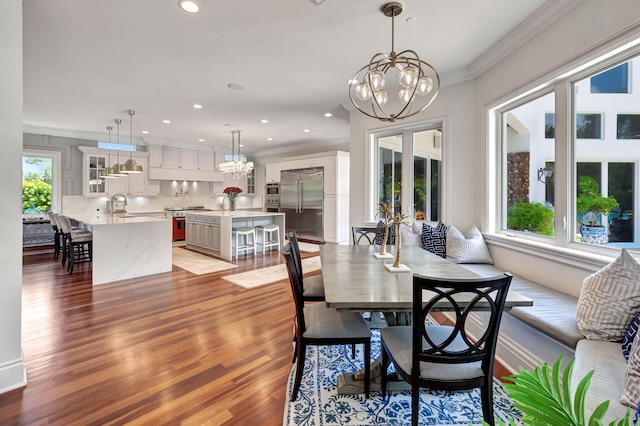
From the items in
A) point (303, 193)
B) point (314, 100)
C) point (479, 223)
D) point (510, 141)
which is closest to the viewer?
point (510, 141)

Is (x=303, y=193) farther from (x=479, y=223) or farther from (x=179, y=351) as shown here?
(x=179, y=351)

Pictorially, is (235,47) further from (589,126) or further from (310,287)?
(589,126)

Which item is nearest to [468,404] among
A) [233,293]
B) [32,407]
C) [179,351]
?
[179,351]

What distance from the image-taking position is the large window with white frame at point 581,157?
2025 millimetres

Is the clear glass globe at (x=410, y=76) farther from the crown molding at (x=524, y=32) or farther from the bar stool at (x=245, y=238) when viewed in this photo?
the bar stool at (x=245, y=238)

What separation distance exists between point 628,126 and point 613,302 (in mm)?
1264

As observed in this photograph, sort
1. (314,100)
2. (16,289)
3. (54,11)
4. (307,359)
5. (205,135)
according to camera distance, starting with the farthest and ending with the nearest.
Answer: (205,135) → (314,100) → (54,11) → (307,359) → (16,289)

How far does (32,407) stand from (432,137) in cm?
452

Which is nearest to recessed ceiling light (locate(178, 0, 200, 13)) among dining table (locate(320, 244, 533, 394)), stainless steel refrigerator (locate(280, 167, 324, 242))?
dining table (locate(320, 244, 533, 394))

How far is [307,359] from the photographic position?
2.26 metres

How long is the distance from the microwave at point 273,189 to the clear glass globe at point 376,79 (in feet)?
22.3

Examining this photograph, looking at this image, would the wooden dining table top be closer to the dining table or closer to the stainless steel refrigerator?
the dining table

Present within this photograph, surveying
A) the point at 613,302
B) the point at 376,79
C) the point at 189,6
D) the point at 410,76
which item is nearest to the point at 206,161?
the point at 189,6

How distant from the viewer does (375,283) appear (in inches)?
67.9
